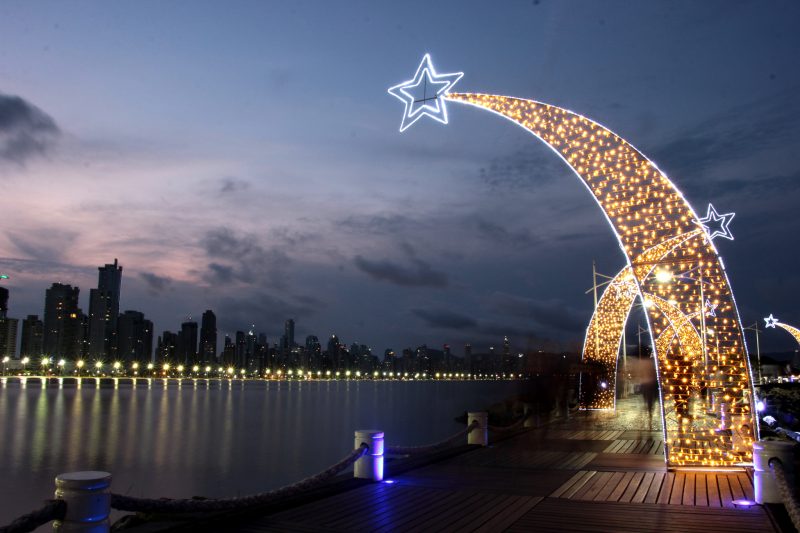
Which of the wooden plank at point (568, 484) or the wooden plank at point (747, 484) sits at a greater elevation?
the wooden plank at point (747, 484)

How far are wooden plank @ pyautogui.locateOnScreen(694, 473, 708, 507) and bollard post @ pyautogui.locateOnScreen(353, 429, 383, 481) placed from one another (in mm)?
4234

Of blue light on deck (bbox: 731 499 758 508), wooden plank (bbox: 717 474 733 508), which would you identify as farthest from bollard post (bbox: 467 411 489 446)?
blue light on deck (bbox: 731 499 758 508)

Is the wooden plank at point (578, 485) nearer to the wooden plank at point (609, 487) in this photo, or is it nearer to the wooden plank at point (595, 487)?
the wooden plank at point (595, 487)

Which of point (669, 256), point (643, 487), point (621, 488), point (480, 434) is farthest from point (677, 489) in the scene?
point (480, 434)

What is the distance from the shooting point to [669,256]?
10.9 m

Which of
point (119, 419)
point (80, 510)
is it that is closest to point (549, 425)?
point (80, 510)

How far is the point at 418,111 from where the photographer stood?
10.7 metres

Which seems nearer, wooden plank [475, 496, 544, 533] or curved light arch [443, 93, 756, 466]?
wooden plank [475, 496, 544, 533]

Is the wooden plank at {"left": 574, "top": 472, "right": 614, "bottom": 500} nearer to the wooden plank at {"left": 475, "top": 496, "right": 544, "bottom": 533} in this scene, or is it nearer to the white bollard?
the wooden plank at {"left": 475, "top": 496, "right": 544, "bottom": 533}

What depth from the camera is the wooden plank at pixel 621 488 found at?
8.55 meters

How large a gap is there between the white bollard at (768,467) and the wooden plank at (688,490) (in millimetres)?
778

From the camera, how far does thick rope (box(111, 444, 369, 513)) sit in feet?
19.2

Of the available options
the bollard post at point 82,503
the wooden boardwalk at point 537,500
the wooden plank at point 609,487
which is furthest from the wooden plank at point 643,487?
the bollard post at point 82,503

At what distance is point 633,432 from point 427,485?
9.42 m
